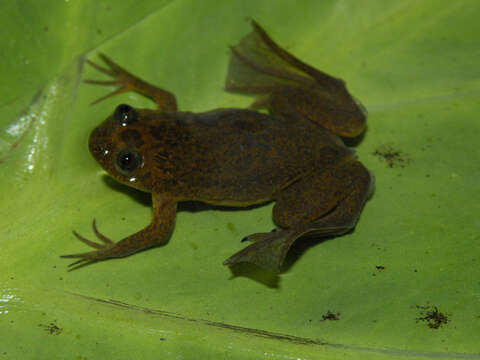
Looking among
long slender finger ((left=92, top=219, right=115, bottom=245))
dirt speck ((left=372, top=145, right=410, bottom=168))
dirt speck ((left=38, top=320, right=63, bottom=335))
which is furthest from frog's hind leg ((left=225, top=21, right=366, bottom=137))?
dirt speck ((left=38, top=320, right=63, bottom=335))

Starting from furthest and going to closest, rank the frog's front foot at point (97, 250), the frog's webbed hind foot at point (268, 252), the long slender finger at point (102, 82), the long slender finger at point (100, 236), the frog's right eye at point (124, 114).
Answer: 1. the long slender finger at point (102, 82)
2. the frog's right eye at point (124, 114)
3. the long slender finger at point (100, 236)
4. the frog's front foot at point (97, 250)
5. the frog's webbed hind foot at point (268, 252)

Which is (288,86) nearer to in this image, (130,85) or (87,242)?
(130,85)

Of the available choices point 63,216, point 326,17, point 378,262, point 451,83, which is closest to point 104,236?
point 63,216

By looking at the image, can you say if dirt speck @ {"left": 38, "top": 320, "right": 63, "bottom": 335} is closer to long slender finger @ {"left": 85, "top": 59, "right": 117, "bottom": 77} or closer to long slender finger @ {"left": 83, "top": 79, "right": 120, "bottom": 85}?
long slender finger @ {"left": 83, "top": 79, "right": 120, "bottom": 85}

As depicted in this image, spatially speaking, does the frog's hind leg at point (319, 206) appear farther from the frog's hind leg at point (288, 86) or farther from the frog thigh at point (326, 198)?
the frog's hind leg at point (288, 86)

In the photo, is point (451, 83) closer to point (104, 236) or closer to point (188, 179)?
point (188, 179)

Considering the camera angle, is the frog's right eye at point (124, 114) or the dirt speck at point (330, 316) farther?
the frog's right eye at point (124, 114)

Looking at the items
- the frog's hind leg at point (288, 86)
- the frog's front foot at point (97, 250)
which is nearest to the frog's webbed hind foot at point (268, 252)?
the frog's front foot at point (97, 250)
